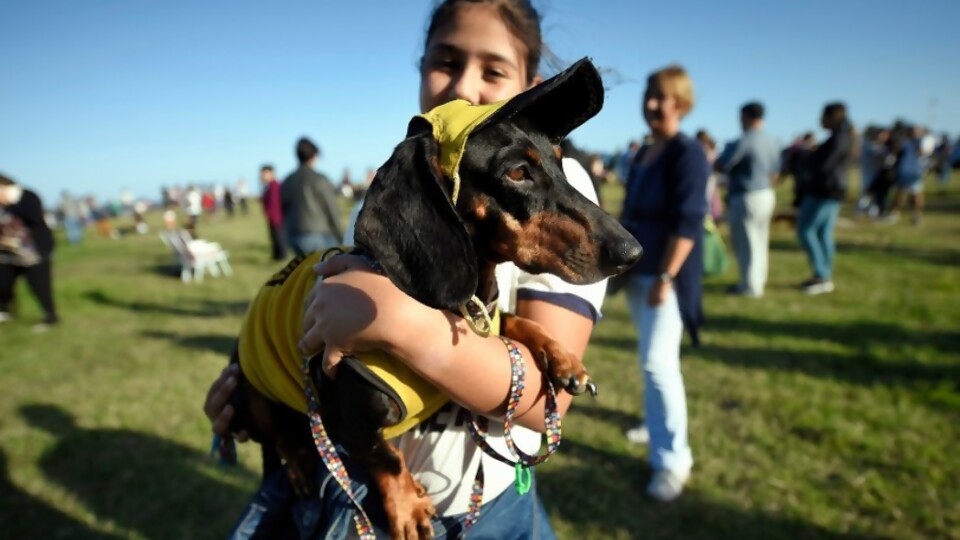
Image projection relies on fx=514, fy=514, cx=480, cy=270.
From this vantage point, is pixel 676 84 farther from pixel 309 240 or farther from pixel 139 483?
pixel 309 240

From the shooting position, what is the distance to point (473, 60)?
1.35 meters

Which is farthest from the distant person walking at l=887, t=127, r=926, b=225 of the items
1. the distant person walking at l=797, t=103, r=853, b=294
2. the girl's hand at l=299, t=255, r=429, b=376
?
the girl's hand at l=299, t=255, r=429, b=376

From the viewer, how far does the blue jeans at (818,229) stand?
6.34 m

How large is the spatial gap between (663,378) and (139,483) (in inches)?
137

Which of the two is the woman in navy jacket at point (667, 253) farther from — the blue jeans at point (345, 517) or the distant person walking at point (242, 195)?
the distant person walking at point (242, 195)

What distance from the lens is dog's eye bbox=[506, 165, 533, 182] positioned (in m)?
1.09

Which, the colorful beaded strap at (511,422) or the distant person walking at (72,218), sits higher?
the colorful beaded strap at (511,422)

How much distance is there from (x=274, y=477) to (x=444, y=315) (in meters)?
0.81

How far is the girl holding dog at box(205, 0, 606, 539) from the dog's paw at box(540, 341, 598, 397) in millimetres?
38

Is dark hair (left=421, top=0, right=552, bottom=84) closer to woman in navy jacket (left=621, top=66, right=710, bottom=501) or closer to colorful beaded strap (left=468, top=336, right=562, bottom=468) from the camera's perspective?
colorful beaded strap (left=468, top=336, right=562, bottom=468)

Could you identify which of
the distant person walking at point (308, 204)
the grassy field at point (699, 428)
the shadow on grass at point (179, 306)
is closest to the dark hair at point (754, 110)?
the grassy field at point (699, 428)

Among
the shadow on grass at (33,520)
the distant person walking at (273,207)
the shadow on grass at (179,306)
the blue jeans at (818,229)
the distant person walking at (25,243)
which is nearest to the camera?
the shadow on grass at (33,520)

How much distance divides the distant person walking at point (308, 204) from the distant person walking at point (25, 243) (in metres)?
3.14

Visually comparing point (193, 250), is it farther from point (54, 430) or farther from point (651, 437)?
point (651, 437)
